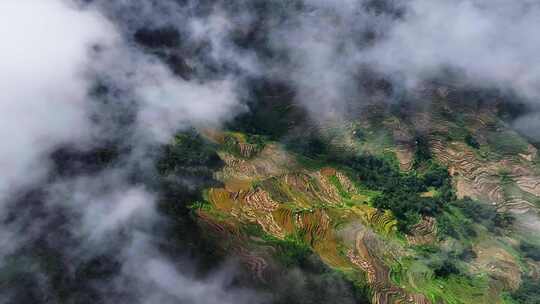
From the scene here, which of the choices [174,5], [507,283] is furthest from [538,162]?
[174,5]

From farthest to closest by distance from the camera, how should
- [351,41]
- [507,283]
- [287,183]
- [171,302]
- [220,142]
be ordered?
[351,41]
[220,142]
[287,183]
[507,283]
[171,302]

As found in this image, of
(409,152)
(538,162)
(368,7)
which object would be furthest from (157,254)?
(368,7)

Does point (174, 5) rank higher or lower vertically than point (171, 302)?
higher

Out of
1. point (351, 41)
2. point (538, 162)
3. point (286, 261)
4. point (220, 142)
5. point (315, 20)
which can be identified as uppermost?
point (315, 20)

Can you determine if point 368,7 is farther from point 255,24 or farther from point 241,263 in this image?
point 241,263

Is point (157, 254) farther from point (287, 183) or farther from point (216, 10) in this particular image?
point (216, 10)

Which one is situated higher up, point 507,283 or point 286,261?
point 286,261

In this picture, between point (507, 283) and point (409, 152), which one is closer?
point (507, 283)

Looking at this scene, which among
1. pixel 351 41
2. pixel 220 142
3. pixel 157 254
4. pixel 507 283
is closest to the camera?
pixel 157 254

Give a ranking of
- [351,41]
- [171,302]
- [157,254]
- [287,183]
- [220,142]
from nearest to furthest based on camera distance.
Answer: [171,302] → [157,254] → [287,183] → [220,142] → [351,41]
